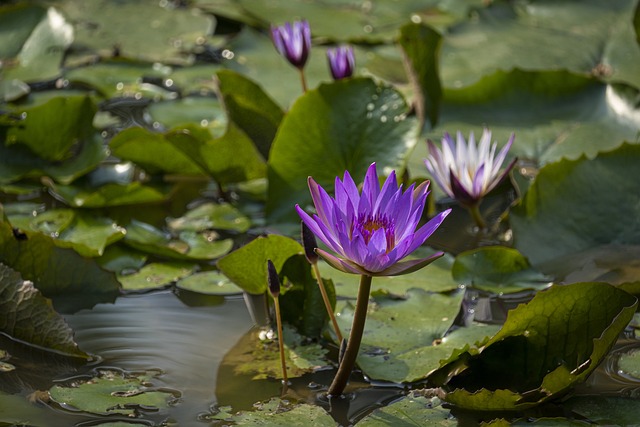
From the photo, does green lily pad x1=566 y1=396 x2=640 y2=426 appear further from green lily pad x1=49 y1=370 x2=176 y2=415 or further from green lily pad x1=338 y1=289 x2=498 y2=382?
green lily pad x1=49 y1=370 x2=176 y2=415

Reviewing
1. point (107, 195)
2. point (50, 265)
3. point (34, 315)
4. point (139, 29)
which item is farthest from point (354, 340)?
point (139, 29)

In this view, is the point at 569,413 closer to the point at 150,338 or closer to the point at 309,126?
the point at 150,338

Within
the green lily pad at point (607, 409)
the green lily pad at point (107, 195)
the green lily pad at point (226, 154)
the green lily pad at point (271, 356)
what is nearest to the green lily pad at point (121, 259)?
the green lily pad at point (107, 195)

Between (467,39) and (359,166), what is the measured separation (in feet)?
4.73

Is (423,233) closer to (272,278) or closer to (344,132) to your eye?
(272,278)

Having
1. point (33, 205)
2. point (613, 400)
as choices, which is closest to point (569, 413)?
point (613, 400)

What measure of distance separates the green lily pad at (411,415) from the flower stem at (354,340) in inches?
3.9

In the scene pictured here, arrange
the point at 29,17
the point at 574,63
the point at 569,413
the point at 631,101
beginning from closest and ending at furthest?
the point at 569,413
the point at 631,101
the point at 574,63
the point at 29,17

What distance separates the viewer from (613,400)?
1.74 meters

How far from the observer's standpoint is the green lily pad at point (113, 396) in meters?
1.70

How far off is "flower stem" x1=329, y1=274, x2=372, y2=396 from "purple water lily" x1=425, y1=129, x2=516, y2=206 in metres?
0.74

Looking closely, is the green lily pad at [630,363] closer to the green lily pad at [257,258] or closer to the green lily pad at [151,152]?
the green lily pad at [257,258]

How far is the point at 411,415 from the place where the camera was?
1690mm

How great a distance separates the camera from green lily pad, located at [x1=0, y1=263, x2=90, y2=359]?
1.92 metres
